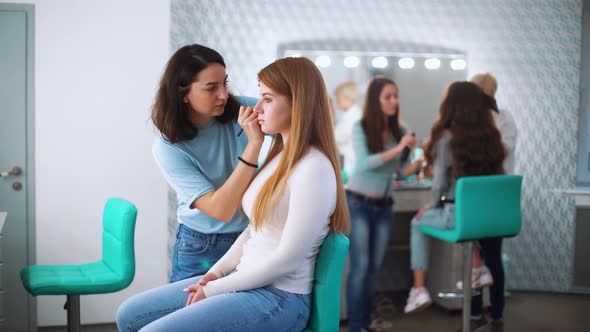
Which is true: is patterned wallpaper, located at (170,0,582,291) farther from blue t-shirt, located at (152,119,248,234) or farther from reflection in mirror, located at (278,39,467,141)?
blue t-shirt, located at (152,119,248,234)

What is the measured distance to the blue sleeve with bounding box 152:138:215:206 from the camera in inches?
78.2

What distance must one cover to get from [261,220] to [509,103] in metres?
3.10

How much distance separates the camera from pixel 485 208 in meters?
3.20

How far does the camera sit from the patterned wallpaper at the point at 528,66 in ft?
13.8

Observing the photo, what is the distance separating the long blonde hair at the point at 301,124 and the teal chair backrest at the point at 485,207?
1.52 metres

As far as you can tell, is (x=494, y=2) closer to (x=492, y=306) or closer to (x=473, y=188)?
(x=473, y=188)

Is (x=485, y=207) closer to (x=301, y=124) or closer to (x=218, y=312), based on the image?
(x=301, y=124)

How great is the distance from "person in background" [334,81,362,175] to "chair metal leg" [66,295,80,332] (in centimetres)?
189

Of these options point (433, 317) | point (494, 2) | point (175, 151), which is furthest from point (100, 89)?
point (494, 2)

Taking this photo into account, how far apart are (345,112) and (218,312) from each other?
2.66m

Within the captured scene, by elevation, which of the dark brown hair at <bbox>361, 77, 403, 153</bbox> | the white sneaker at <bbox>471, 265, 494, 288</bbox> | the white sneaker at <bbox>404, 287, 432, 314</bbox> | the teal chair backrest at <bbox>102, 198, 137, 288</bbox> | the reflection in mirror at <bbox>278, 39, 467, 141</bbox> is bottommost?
the white sneaker at <bbox>404, 287, 432, 314</bbox>

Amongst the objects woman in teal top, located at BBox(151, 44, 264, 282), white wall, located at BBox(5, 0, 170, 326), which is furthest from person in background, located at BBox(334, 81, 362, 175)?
woman in teal top, located at BBox(151, 44, 264, 282)

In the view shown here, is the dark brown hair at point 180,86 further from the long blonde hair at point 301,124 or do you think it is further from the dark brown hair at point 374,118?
the dark brown hair at point 374,118

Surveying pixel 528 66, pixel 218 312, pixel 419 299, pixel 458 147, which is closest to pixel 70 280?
pixel 218 312
